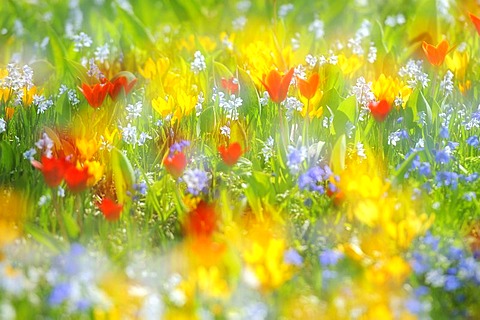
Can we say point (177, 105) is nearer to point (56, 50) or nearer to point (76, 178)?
point (76, 178)

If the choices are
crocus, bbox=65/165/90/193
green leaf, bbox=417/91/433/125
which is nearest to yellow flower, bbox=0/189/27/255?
crocus, bbox=65/165/90/193

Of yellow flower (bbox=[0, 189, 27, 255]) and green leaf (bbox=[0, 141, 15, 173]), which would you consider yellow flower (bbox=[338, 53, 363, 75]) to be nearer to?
green leaf (bbox=[0, 141, 15, 173])

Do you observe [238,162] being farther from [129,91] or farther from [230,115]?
[129,91]

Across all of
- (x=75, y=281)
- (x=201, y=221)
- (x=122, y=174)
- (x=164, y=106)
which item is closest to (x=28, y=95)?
(x=164, y=106)

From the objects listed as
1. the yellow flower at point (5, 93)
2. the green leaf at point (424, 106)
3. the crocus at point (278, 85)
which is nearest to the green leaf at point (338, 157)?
the crocus at point (278, 85)

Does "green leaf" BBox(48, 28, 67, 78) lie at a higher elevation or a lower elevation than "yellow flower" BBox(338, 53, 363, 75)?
lower
